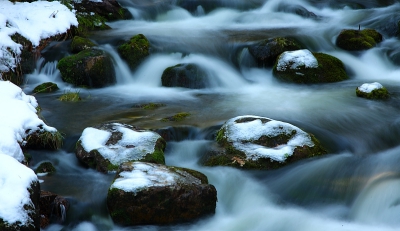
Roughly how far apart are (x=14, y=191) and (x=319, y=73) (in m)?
7.10

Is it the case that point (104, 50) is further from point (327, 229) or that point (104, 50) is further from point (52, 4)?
point (327, 229)

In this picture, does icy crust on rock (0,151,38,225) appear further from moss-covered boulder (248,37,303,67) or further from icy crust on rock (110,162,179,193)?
moss-covered boulder (248,37,303,67)

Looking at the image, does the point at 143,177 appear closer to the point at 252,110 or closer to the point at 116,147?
the point at 116,147

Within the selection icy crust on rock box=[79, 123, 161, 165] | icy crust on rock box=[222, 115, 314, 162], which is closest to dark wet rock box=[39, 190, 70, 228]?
icy crust on rock box=[79, 123, 161, 165]

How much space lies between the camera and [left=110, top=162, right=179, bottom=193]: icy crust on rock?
458 centimetres

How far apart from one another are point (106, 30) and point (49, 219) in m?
8.39

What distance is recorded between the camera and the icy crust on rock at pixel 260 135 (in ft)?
18.9

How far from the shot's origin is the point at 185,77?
31.4ft

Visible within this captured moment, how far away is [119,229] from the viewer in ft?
15.4

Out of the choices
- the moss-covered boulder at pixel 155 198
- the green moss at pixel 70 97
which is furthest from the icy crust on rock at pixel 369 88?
the green moss at pixel 70 97

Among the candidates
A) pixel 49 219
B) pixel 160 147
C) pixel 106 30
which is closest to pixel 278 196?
pixel 160 147

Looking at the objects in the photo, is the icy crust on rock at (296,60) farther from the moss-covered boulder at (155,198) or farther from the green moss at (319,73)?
the moss-covered boulder at (155,198)

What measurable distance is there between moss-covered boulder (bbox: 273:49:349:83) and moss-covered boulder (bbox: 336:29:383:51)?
1.59 metres

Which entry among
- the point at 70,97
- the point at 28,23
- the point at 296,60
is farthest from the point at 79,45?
the point at 296,60
